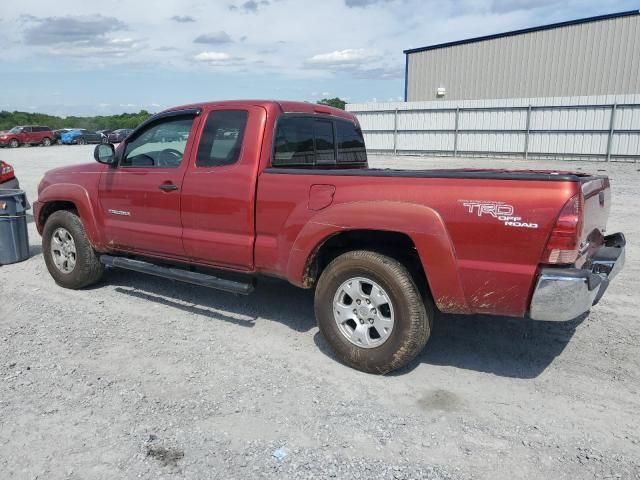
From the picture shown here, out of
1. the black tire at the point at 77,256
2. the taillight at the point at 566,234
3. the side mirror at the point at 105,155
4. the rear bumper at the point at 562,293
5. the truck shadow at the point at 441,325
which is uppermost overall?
the side mirror at the point at 105,155

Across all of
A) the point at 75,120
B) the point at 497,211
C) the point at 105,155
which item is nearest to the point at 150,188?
the point at 105,155

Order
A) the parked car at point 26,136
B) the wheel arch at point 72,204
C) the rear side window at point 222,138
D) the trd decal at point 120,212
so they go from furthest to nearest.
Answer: the parked car at point 26,136 → the wheel arch at point 72,204 → the trd decal at point 120,212 → the rear side window at point 222,138

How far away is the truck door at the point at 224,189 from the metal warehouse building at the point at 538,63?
85.9 ft

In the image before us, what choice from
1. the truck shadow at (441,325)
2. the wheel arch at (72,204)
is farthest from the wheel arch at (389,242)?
the wheel arch at (72,204)

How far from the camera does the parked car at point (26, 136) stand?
130 feet

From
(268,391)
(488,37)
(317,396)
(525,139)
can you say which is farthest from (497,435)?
(488,37)

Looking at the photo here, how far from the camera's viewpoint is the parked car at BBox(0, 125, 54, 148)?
130 ft

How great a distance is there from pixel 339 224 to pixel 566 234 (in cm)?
145

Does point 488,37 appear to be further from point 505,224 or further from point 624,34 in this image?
point 505,224

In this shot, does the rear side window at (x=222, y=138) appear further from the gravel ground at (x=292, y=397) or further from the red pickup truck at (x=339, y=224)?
the gravel ground at (x=292, y=397)

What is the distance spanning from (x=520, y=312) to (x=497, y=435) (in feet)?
2.45

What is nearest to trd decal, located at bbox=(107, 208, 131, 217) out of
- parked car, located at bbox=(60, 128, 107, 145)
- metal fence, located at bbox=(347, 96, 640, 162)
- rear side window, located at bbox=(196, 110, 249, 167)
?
rear side window, located at bbox=(196, 110, 249, 167)

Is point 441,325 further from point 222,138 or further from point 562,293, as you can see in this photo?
point 222,138

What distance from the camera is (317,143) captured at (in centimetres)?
490
